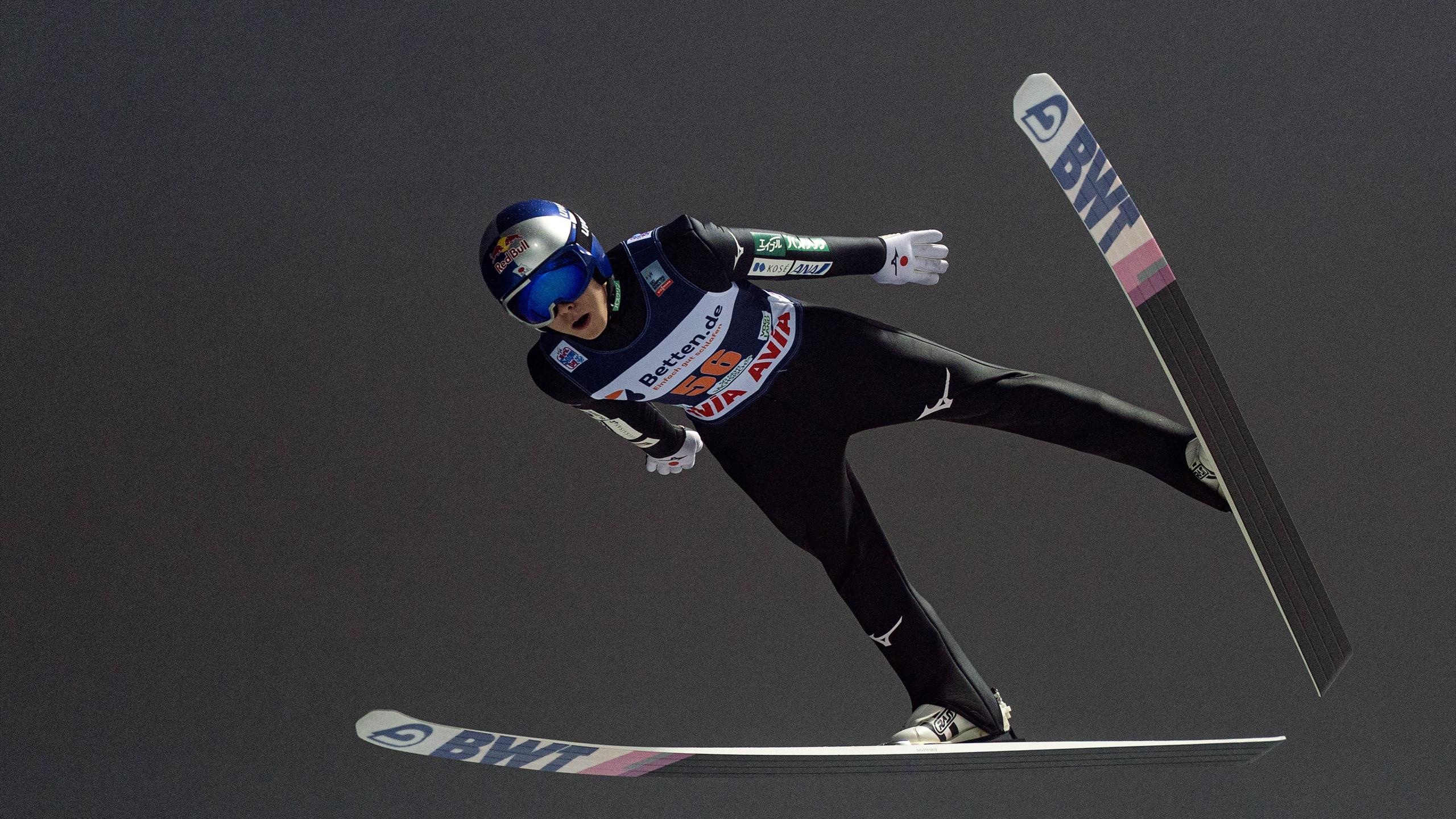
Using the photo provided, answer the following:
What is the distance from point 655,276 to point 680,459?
1.52ft

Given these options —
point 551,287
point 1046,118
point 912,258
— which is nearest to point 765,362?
point 912,258

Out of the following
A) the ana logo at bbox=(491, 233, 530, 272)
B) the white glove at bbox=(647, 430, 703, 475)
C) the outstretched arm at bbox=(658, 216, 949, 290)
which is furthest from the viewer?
the white glove at bbox=(647, 430, 703, 475)

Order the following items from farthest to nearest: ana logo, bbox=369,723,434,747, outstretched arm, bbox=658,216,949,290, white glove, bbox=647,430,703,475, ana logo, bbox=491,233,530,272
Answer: white glove, bbox=647,430,703,475
ana logo, bbox=369,723,434,747
outstretched arm, bbox=658,216,949,290
ana logo, bbox=491,233,530,272

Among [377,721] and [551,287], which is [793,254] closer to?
[551,287]

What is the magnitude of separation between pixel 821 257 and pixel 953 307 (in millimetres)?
648

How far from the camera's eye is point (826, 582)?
8.62ft

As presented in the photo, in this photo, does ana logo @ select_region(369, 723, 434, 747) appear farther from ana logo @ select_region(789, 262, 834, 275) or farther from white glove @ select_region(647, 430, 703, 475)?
ana logo @ select_region(789, 262, 834, 275)

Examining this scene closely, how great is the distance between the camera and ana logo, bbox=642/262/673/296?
5.66 feet

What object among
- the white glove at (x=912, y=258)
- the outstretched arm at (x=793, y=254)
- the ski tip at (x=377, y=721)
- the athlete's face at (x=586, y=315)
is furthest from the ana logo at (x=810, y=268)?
the ski tip at (x=377, y=721)

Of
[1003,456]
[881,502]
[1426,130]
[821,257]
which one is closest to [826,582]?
[881,502]

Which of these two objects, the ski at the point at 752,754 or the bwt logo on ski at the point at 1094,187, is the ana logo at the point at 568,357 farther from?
the bwt logo on ski at the point at 1094,187

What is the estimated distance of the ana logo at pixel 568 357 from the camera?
178cm

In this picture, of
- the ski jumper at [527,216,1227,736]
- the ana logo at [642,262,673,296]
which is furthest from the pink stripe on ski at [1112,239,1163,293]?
the ana logo at [642,262,673,296]

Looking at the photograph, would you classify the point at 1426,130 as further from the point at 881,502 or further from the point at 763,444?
the point at 763,444
